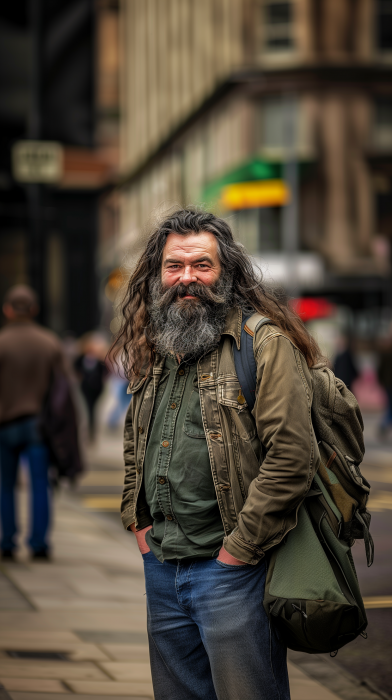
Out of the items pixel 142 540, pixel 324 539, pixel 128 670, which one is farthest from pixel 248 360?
pixel 128 670

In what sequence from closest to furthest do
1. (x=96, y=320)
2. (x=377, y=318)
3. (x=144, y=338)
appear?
1. (x=144, y=338)
2. (x=377, y=318)
3. (x=96, y=320)

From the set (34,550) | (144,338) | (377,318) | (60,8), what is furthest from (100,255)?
(144,338)

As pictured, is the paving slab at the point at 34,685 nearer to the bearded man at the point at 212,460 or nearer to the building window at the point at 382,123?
the bearded man at the point at 212,460

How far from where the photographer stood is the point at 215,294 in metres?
2.83

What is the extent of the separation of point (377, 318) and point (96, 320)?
19436 millimetres

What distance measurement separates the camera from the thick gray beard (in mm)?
2766

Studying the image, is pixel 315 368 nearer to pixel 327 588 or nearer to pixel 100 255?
pixel 327 588

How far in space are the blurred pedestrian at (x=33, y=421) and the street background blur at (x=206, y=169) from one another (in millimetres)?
423

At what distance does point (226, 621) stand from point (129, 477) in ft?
1.92

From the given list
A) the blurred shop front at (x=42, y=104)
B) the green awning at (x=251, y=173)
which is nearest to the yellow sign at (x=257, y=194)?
the green awning at (x=251, y=173)

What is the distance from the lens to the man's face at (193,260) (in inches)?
111

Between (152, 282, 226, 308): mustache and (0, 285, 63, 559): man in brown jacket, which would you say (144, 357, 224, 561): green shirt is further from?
(0, 285, 63, 559): man in brown jacket

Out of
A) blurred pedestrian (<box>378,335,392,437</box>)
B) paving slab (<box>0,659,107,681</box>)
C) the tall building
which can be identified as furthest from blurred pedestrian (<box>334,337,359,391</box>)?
paving slab (<box>0,659,107,681</box>)

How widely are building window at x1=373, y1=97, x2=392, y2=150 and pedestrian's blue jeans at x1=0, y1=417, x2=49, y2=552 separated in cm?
3027
